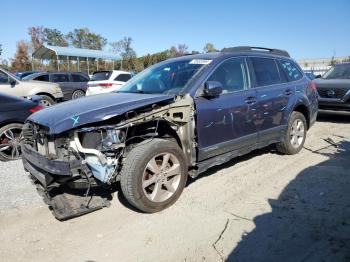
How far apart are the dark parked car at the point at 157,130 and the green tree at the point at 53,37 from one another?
59393mm

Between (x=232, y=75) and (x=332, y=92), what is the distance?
6125 mm

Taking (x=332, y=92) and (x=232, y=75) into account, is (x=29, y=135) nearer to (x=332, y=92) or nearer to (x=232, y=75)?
(x=232, y=75)

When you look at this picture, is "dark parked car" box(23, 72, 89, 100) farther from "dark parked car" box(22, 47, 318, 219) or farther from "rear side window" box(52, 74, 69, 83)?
"dark parked car" box(22, 47, 318, 219)

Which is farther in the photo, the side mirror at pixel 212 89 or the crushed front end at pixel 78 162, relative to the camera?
the side mirror at pixel 212 89

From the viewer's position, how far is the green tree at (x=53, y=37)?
5984 cm

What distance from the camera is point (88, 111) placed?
4023 mm

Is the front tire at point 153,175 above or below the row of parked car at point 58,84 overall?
below

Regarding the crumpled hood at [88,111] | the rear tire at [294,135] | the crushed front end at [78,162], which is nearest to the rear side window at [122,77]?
the rear tire at [294,135]

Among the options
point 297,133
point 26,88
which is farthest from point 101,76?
point 297,133

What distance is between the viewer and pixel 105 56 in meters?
31.6

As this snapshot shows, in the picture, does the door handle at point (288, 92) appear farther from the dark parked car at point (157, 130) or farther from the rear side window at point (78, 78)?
the rear side window at point (78, 78)

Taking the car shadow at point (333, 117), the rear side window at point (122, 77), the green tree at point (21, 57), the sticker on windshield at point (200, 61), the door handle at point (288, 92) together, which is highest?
the green tree at point (21, 57)

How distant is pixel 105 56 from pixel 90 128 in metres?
28.9

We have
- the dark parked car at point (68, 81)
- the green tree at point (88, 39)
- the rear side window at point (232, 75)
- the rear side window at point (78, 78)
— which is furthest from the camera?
the green tree at point (88, 39)
